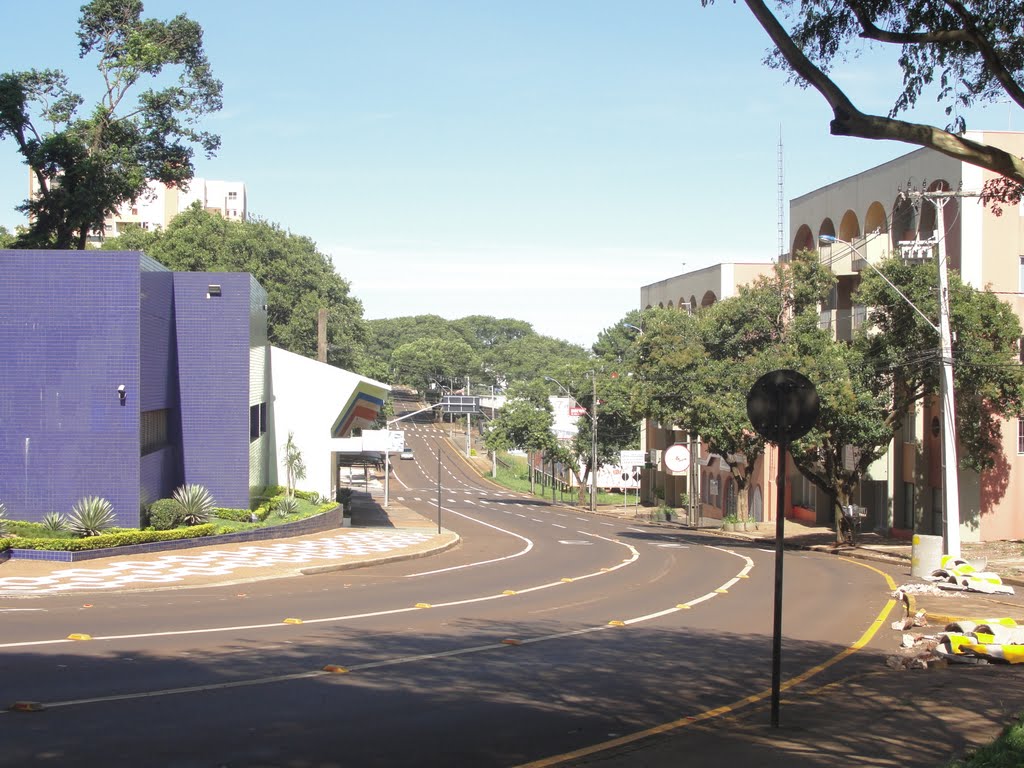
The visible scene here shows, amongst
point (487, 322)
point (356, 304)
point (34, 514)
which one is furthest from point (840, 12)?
point (487, 322)

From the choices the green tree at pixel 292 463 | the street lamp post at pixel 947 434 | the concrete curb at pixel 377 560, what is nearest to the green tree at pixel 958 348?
the street lamp post at pixel 947 434

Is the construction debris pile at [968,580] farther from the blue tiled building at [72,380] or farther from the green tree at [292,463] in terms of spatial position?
the green tree at [292,463]

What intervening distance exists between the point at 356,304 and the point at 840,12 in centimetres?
7041

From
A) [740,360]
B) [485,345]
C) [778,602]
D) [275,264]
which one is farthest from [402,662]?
[485,345]

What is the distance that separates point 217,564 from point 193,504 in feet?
16.9

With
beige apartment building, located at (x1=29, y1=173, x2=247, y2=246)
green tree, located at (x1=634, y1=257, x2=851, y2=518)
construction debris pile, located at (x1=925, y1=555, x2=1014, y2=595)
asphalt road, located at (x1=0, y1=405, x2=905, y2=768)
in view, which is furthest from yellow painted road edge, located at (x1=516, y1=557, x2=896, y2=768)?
beige apartment building, located at (x1=29, y1=173, x2=247, y2=246)

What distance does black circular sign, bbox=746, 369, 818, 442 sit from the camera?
28.4 ft

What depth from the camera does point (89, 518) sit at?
24.6 m

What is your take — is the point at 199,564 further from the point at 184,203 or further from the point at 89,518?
the point at 184,203

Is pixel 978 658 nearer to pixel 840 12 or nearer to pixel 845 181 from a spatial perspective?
pixel 840 12

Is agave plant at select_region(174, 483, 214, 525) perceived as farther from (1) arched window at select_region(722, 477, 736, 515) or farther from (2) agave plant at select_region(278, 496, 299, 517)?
(1) arched window at select_region(722, 477, 736, 515)

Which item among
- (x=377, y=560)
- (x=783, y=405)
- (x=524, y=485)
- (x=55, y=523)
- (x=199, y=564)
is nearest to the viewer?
(x=783, y=405)

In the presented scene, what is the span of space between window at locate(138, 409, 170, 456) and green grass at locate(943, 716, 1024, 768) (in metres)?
22.8

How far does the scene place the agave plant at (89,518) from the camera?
24562 mm
